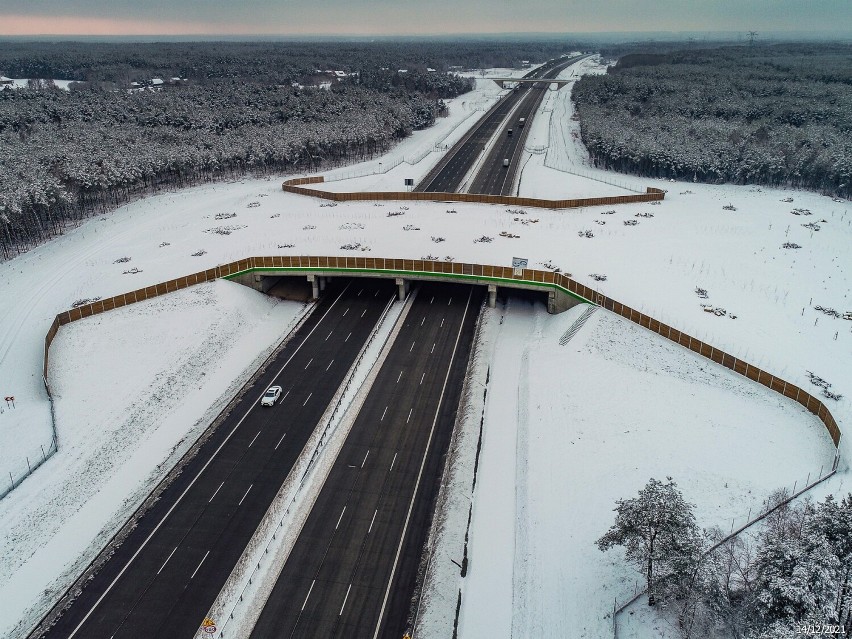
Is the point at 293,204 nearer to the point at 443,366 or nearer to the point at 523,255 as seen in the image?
the point at 523,255

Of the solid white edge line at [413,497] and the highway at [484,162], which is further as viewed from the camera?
the highway at [484,162]

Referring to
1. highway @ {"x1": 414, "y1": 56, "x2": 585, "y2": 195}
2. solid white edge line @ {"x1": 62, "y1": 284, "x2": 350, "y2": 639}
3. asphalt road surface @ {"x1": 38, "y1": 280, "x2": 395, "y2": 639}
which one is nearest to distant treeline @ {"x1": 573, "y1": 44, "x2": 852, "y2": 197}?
highway @ {"x1": 414, "y1": 56, "x2": 585, "y2": 195}

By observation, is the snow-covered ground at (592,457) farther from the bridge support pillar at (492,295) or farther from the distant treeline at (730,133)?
the distant treeline at (730,133)

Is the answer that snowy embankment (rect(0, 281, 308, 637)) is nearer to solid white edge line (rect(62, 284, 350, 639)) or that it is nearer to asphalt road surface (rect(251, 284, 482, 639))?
solid white edge line (rect(62, 284, 350, 639))

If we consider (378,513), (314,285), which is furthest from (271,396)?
(314,285)
